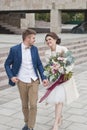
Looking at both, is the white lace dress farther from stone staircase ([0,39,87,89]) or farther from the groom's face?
stone staircase ([0,39,87,89])

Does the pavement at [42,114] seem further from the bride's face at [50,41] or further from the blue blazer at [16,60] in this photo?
the bride's face at [50,41]

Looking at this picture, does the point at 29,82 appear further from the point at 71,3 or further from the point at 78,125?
the point at 71,3

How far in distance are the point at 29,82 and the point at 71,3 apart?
2440 centimetres

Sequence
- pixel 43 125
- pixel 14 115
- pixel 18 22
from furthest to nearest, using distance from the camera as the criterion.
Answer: pixel 18 22, pixel 14 115, pixel 43 125

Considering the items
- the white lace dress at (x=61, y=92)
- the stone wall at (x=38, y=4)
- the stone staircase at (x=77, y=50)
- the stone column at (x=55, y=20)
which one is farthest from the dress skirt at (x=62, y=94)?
the stone column at (x=55, y=20)

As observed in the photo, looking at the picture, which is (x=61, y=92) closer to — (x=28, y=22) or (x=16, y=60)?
(x=16, y=60)

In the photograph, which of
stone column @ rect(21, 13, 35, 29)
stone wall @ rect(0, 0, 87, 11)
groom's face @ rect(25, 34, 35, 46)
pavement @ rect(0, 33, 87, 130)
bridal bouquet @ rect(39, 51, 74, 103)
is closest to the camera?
groom's face @ rect(25, 34, 35, 46)

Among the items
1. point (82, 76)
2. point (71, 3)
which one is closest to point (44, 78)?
point (82, 76)

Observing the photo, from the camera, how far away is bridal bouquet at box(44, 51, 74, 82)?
215 inches

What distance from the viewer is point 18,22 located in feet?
140

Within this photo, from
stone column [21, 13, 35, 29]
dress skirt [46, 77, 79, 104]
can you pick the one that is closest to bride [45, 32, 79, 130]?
dress skirt [46, 77, 79, 104]

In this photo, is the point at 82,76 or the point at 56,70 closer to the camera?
the point at 56,70

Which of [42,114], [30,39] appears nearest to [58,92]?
[30,39]

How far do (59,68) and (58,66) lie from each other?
0.04 meters
